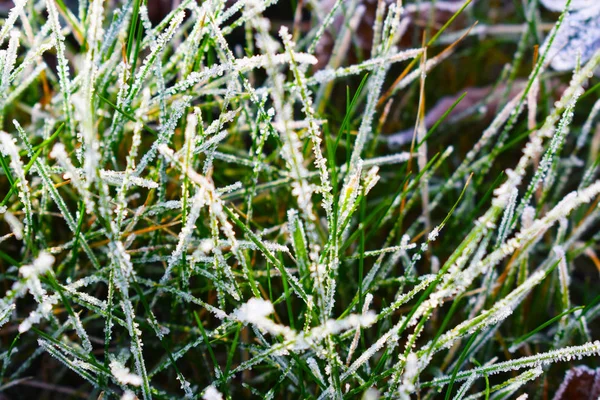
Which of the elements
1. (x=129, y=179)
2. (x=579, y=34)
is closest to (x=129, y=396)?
(x=129, y=179)

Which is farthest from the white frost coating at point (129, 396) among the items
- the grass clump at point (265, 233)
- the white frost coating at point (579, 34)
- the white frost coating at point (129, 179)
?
the white frost coating at point (579, 34)

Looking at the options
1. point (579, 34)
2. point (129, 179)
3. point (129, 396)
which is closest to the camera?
point (129, 396)

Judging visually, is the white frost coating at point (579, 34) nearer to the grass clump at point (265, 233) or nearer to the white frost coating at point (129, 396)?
the grass clump at point (265, 233)

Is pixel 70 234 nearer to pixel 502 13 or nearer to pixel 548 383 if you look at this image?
pixel 548 383

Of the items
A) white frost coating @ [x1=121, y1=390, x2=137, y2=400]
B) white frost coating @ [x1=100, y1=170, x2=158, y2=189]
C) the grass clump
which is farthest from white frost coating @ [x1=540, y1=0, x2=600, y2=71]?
white frost coating @ [x1=121, y1=390, x2=137, y2=400]

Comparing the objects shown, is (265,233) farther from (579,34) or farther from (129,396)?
(579,34)

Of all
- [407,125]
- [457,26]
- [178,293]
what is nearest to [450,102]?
[407,125]

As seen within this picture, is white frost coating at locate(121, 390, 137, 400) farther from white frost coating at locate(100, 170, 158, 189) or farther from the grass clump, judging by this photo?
white frost coating at locate(100, 170, 158, 189)

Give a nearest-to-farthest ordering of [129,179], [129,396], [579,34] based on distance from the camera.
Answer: [129,396] → [129,179] → [579,34]

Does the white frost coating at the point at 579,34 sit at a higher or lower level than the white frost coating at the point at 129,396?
higher
